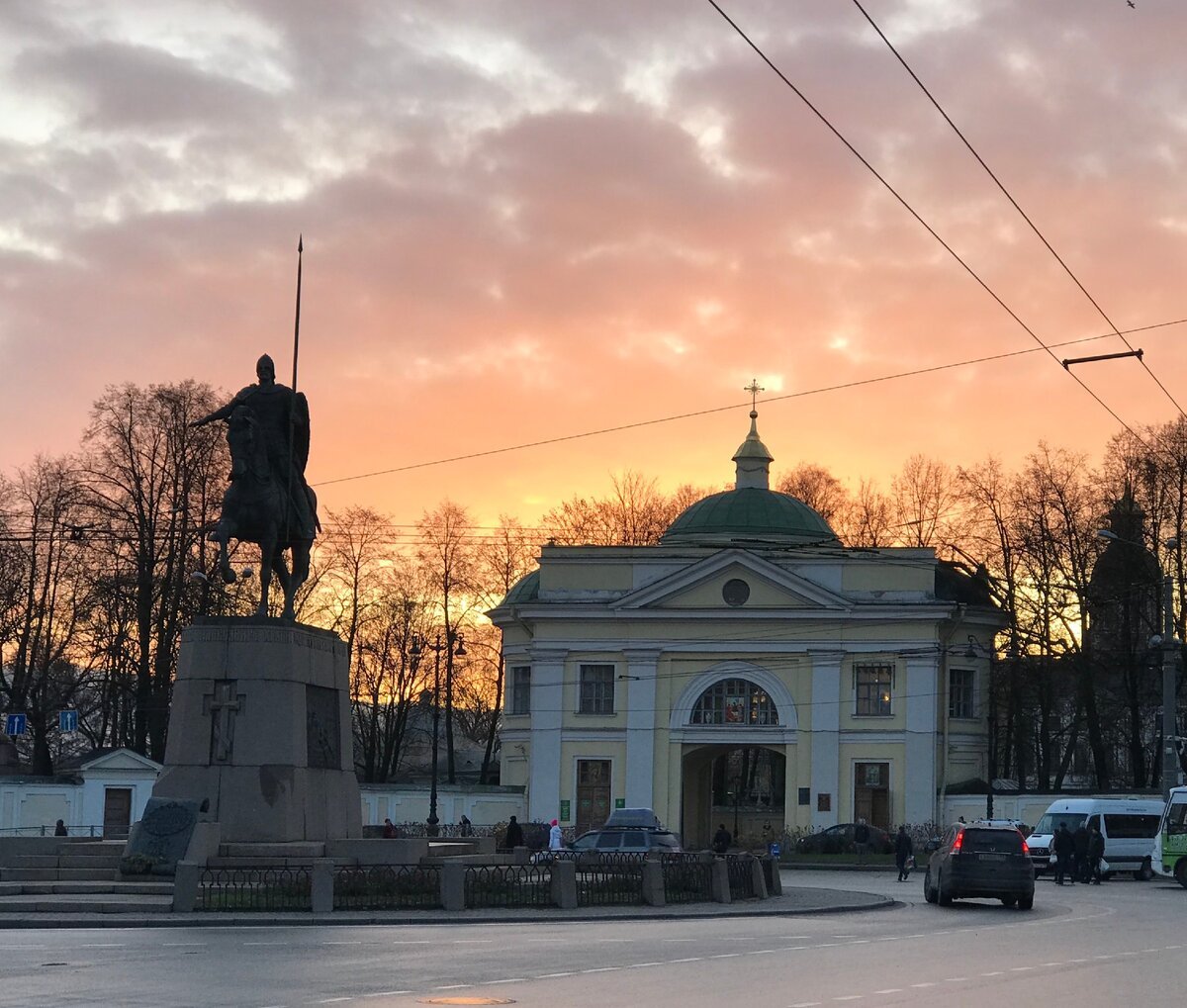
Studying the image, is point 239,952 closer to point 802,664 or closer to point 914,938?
point 914,938

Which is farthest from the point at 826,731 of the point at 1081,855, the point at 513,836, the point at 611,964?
the point at 611,964

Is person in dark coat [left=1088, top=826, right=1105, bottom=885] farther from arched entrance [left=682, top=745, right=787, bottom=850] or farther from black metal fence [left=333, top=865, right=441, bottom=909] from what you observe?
arched entrance [left=682, top=745, right=787, bottom=850]

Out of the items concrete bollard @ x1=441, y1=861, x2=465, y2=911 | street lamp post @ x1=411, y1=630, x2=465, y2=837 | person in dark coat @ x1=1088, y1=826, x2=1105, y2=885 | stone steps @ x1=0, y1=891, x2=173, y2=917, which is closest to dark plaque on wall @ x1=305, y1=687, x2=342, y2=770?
concrete bollard @ x1=441, y1=861, x2=465, y2=911

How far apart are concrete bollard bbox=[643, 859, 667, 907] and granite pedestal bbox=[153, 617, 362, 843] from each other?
4850 mm

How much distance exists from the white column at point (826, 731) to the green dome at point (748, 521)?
611 centimetres

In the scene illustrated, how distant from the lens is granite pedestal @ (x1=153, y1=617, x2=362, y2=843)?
27.8m

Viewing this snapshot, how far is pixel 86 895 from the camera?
26062 mm

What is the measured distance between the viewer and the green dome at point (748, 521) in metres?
76.6

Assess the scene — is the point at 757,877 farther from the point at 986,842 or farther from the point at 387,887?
the point at 387,887

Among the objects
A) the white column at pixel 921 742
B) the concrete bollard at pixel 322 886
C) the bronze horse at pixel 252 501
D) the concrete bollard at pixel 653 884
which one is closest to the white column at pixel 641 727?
the white column at pixel 921 742

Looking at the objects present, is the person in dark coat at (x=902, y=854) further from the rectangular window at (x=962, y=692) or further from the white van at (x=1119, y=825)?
the rectangular window at (x=962, y=692)

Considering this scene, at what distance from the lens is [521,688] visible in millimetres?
75062

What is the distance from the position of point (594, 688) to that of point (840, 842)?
12405mm

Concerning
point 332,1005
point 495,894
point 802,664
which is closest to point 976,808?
point 802,664
